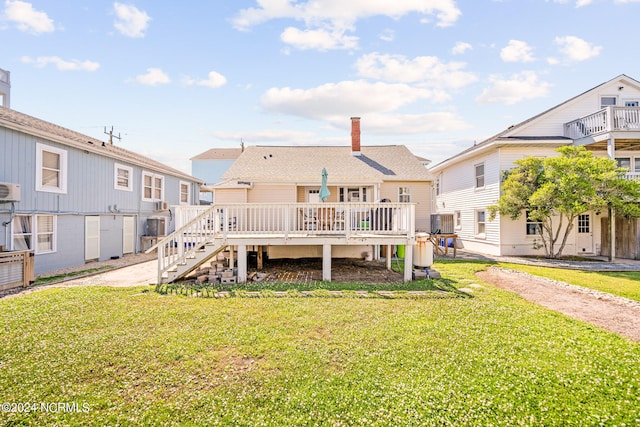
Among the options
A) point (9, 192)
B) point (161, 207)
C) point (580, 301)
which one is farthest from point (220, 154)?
point (580, 301)

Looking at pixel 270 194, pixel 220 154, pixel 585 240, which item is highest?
pixel 220 154

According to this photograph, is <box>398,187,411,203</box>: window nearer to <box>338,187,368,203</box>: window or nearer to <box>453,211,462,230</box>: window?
<box>338,187,368,203</box>: window

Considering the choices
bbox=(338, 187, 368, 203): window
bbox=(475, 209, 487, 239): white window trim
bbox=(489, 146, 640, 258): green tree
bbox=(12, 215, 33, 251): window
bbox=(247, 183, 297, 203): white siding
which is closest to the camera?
bbox=(12, 215, 33, 251): window

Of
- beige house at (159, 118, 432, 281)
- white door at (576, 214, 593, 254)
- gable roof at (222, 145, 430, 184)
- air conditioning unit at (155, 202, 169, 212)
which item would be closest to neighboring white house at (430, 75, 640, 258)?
white door at (576, 214, 593, 254)

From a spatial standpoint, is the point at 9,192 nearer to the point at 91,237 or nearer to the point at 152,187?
the point at 91,237

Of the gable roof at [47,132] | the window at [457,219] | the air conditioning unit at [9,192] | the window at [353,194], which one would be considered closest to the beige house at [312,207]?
the window at [353,194]

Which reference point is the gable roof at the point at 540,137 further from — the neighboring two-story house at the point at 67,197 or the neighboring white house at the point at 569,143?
the neighboring two-story house at the point at 67,197

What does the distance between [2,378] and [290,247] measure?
9.25 m

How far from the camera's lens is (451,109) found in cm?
1562

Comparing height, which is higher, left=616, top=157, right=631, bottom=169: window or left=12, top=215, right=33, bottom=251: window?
left=616, top=157, right=631, bottom=169: window

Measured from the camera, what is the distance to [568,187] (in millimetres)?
12273

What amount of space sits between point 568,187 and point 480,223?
5.17 metres

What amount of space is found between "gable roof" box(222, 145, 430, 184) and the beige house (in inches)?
1.9

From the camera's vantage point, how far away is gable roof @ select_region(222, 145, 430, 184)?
1429cm
